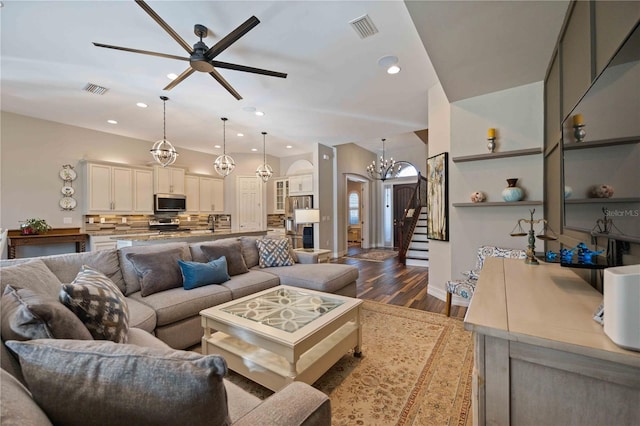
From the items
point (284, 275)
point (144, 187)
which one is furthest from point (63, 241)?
point (284, 275)

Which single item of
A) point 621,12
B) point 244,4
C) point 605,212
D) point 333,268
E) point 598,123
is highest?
point 244,4

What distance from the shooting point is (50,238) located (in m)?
4.62

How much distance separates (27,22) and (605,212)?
443 cm

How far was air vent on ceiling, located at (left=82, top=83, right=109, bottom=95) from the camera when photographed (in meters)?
3.61

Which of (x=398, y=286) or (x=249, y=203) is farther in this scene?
(x=249, y=203)

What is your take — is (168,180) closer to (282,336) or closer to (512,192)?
(282,336)

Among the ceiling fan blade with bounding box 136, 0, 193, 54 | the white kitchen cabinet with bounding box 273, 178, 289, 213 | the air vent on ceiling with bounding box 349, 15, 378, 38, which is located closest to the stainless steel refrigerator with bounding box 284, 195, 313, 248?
the white kitchen cabinet with bounding box 273, 178, 289, 213

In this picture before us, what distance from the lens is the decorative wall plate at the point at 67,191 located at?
5.03m

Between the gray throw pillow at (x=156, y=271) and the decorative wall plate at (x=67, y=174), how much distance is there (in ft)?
13.4

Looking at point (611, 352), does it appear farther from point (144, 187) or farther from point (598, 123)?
point (144, 187)

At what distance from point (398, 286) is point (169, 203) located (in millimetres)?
5440

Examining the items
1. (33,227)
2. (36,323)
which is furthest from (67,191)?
(36,323)

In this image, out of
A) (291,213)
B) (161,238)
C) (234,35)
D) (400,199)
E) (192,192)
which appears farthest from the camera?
(400,199)

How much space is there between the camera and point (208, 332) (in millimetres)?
2066
